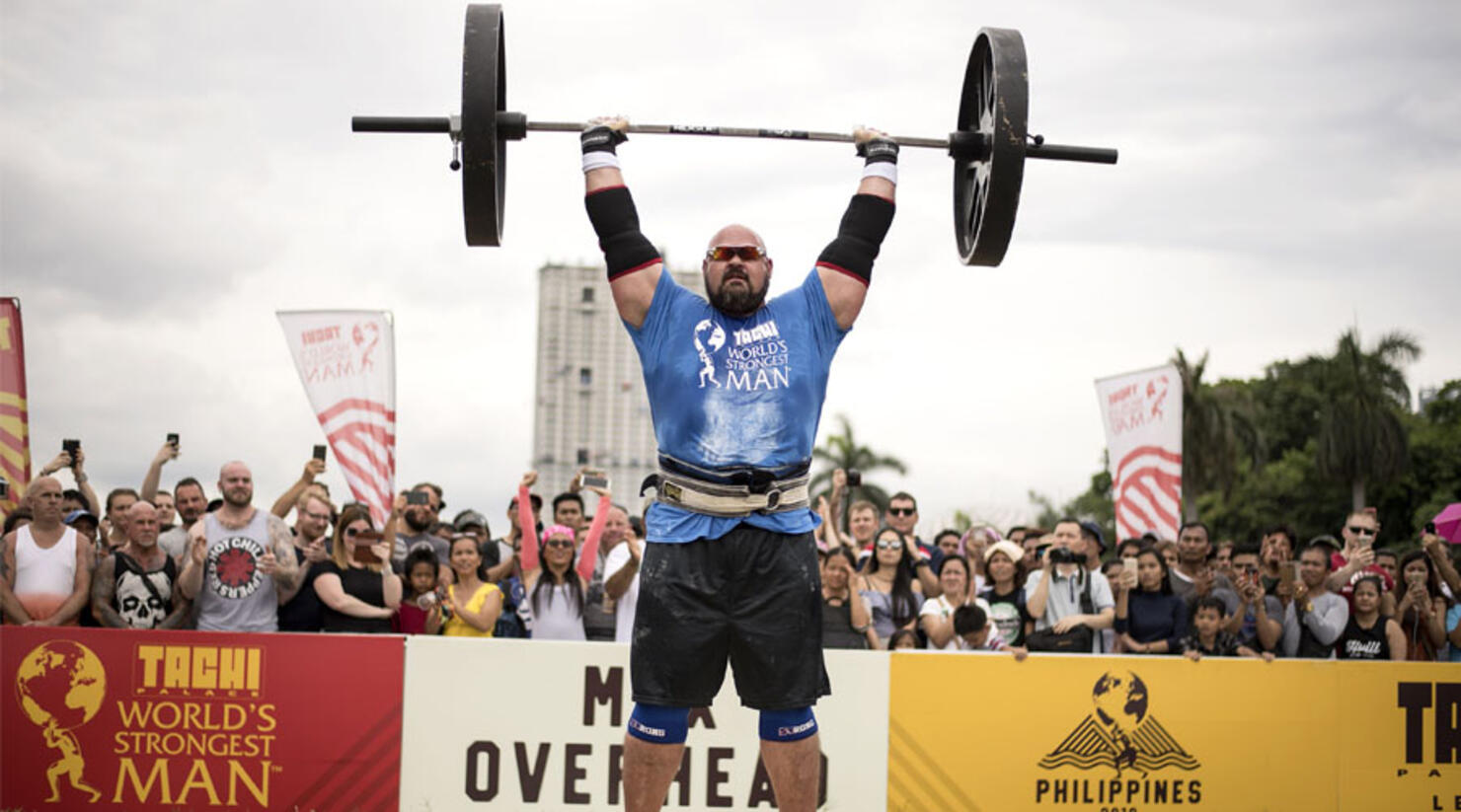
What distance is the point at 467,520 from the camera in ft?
36.0

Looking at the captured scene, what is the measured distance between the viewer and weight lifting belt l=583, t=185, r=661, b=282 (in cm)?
534

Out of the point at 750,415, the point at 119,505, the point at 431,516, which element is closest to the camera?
the point at 750,415

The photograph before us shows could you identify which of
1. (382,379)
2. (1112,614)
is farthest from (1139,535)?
(382,379)

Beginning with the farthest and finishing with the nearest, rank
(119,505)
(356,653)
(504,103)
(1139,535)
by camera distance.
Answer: (1139,535), (119,505), (356,653), (504,103)

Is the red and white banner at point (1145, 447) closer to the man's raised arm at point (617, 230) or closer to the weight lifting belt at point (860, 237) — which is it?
the weight lifting belt at point (860, 237)

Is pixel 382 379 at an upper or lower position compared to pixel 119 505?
upper

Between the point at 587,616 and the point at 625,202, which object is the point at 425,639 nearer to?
the point at 587,616

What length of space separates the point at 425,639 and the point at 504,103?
3.44 metres

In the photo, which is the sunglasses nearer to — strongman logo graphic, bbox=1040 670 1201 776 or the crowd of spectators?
the crowd of spectators

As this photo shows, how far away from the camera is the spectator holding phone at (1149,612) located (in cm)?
954

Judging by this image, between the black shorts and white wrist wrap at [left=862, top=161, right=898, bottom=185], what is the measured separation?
144 cm

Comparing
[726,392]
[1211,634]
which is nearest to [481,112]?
[726,392]

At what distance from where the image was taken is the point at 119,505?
31.0 ft

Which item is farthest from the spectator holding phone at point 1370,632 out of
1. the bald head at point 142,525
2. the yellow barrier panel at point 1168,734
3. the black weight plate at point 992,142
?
the bald head at point 142,525
